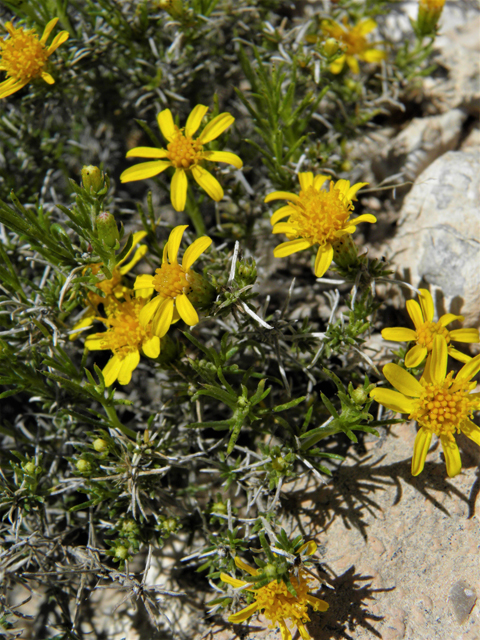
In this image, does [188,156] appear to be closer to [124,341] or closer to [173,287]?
[173,287]

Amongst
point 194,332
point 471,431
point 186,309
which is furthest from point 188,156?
point 471,431

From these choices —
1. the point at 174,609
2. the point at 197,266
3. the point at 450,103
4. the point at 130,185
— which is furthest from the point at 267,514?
the point at 450,103

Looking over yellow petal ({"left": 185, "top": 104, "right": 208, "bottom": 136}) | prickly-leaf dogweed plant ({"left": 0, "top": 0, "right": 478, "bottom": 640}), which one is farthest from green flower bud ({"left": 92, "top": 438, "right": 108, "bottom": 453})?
yellow petal ({"left": 185, "top": 104, "right": 208, "bottom": 136})

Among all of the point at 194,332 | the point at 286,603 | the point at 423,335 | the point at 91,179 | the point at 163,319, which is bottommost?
the point at 286,603

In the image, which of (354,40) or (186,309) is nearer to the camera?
(186,309)

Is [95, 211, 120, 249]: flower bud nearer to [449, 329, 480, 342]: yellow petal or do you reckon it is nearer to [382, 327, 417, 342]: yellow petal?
[382, 327, 417, 342]: yellow petal

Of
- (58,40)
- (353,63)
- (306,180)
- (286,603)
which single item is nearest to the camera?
(286,603)

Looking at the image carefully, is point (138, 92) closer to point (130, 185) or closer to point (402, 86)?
point (130, 185)

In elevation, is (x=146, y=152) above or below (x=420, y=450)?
above

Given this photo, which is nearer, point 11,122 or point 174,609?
point 174,609
